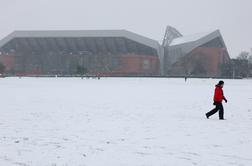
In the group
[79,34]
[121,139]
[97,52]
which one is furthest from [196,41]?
[121,139]

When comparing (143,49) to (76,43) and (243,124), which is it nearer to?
(76,43)

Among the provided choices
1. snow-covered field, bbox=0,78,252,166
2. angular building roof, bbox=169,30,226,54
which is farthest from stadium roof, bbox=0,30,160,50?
snow-covered field, bbox=0,78,252,166

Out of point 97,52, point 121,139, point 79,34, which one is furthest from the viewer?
point 97,52

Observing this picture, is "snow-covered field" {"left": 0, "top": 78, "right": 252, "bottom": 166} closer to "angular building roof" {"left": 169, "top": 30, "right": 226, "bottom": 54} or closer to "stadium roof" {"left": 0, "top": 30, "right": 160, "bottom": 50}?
"stadium roof" {"left": 0, "top": 30, "right": 160, "bottom": 50}

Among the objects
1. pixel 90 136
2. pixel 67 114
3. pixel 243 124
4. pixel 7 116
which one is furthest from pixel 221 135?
pixel 7 116

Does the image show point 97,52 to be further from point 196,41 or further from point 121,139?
point 121,139

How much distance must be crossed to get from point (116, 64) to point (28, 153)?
108 metres

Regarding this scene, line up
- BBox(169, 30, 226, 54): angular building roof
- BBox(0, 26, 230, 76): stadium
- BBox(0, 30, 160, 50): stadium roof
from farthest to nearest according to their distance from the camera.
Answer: BBox(169, 30, 226, 54): angular building roof
BBox(0, 26, 230, 76): stadium
BBox(0, 30, 160, 50): stadium roof

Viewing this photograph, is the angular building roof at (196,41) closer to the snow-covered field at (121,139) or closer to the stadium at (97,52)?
the stadium at (97,52)

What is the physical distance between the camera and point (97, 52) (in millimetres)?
118438

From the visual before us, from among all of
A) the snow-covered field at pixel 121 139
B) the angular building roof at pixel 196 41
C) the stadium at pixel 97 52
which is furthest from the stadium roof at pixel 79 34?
the snow-covered field at pixel 121 139

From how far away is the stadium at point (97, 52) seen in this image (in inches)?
4498

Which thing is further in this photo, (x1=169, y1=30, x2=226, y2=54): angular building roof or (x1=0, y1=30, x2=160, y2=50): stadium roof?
(x1=169, y1=30, x2=226, y2=54): angular building roof

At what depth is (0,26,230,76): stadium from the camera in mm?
114250
